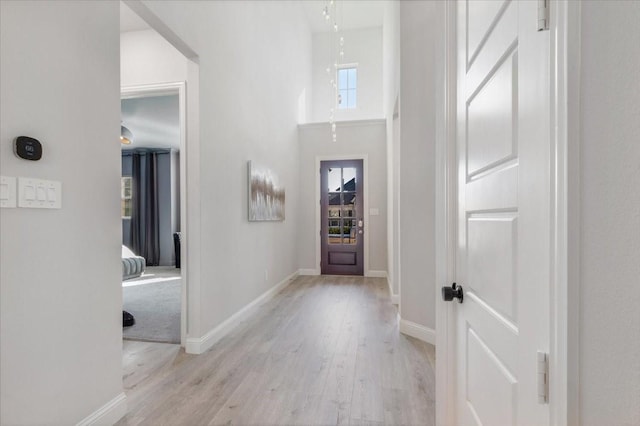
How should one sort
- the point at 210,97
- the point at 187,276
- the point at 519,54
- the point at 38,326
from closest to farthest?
the point at 519,54
the point at 38,326
the point at 187,276
the point at 210,97

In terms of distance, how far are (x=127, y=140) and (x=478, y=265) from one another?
4.89 m

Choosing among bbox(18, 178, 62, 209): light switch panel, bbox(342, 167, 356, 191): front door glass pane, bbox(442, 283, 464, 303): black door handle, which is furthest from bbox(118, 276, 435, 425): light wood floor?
bbox(342, 167, 356, 191): front door glass pane

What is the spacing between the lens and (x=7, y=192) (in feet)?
3.98

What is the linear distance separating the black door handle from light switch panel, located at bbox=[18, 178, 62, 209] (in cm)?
178

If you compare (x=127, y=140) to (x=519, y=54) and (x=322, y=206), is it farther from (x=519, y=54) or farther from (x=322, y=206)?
(x=519, y=54)

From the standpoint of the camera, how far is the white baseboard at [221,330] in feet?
8.34

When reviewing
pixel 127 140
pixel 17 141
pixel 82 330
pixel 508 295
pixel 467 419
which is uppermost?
pixel 127 140

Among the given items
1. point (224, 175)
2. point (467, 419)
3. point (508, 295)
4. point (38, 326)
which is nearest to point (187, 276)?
point (224, 175)

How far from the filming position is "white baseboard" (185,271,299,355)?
2.54m

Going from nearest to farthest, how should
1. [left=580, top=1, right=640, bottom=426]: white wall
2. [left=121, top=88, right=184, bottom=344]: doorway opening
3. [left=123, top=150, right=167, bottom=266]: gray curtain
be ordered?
[left=580, top=1, right=640, bottom=426]: white wall < [left=121, top=88, right=184, bottom=344]: doorway opening < [left=123, top=150, right=167, bottom=266]: gray curtain

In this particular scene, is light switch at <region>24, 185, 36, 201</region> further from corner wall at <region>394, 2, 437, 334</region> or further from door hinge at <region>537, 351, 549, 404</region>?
corner wall at <region>394, 2, 437, 334</region>

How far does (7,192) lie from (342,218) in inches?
196

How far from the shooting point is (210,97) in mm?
2770

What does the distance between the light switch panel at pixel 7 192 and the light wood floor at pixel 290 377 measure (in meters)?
1.32
